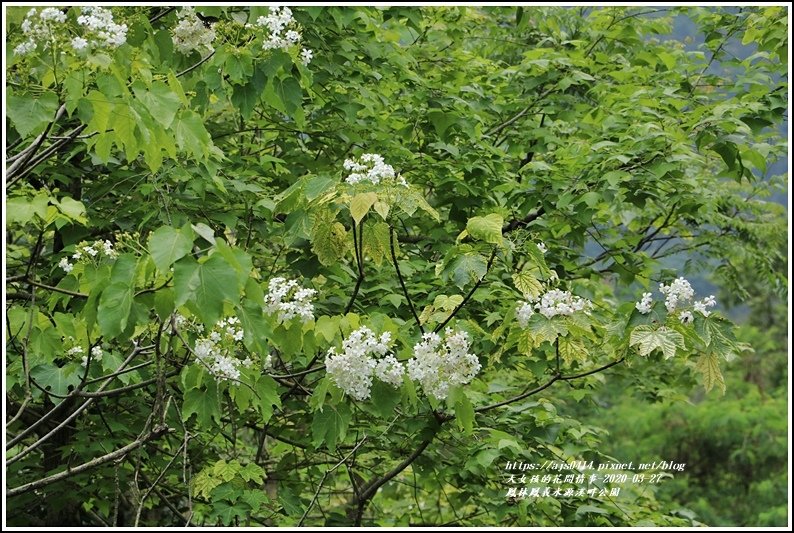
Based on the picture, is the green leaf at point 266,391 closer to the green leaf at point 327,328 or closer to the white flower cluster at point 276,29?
the green leaf at point 327,328

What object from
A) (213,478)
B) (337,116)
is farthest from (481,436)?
(337,116)

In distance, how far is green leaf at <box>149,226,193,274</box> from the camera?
68.1 inches

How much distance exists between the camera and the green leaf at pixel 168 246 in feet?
5.68

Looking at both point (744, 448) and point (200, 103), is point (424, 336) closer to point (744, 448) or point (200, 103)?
point (200, 103)

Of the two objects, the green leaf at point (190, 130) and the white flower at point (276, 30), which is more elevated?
the white flower at point (276, 30)

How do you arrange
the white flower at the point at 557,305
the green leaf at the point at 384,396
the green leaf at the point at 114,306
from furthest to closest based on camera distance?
the white flower at the point at 557,305
the green leaf at the point at 384,396
the green leaf at the point at 114,306

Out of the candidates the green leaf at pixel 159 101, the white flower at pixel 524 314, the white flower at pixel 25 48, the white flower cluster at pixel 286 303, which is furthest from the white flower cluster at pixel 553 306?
the white flower at pixel 25 48

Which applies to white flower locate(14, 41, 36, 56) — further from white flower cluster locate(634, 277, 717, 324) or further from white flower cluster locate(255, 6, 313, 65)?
white flower cluster locate(634, 277, 717, 324)

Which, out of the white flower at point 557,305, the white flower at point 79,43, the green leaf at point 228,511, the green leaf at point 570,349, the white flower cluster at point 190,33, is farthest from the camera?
the green leaf at point 228,511

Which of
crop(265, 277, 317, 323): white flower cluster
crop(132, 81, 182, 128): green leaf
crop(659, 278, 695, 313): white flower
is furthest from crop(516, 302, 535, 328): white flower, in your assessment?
crop(132, 81, 182, 128): green leaf

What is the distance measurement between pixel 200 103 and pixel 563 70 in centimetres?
255

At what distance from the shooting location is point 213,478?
10.2 feet

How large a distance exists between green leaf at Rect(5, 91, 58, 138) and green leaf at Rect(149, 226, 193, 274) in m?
0.53

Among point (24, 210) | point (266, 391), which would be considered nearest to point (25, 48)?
point (24, 210)
